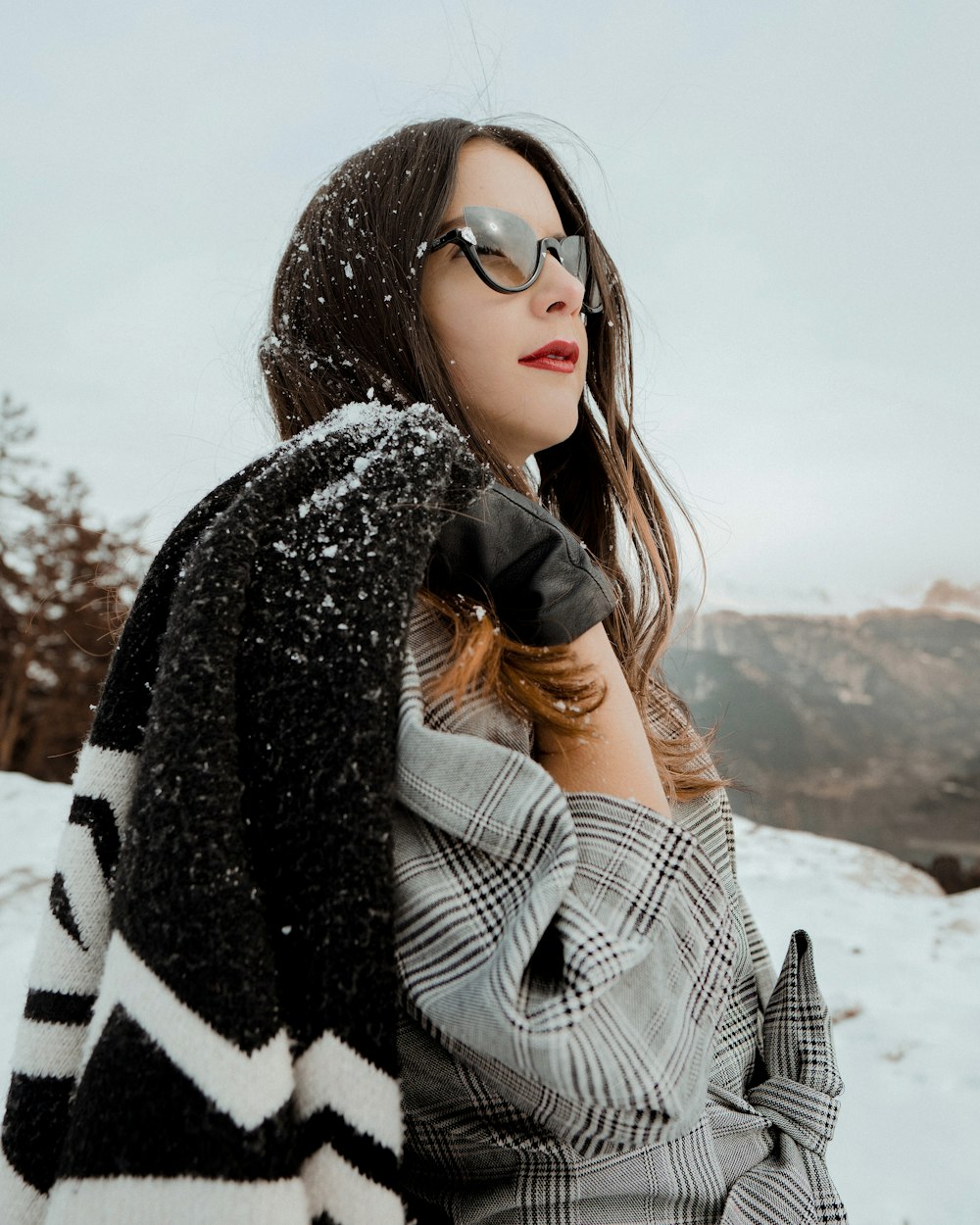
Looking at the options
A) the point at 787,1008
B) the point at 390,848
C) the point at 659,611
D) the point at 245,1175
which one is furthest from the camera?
the point at 659,611

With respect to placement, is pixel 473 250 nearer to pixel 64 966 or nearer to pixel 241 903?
pixel 241 903

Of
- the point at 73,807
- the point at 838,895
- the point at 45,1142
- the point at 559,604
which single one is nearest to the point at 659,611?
the point at 559,604

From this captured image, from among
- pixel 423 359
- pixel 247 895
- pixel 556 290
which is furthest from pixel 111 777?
pixel 556 290

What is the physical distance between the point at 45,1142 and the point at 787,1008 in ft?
3.62

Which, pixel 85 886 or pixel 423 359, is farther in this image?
pixel 423 359

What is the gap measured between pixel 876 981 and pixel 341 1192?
3271 millimetres

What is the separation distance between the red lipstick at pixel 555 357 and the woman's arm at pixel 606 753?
0.61 m

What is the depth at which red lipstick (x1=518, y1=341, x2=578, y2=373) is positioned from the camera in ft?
4.52

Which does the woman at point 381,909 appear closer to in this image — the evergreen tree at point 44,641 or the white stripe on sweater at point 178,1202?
the white stripe on sweater at point 178,1202

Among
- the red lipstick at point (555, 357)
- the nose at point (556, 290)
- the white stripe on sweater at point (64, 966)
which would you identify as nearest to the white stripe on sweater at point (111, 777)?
the white stripe on sweater at point (64, 966)

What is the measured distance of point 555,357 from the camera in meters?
1.41

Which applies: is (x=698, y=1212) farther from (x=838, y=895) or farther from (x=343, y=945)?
(x=838, y=895)

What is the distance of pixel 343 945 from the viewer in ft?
2.29

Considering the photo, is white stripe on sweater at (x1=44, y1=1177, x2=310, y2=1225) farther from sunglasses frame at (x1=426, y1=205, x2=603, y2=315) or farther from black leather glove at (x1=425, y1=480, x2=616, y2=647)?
sunglasses frame at (x1=426, y1=205, x2=603, y2=315)
